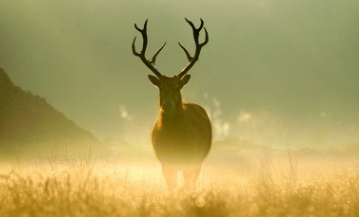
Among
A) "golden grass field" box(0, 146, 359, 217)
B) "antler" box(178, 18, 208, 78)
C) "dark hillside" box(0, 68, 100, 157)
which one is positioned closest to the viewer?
"golden grass field" box(0, 146, 359, 217)

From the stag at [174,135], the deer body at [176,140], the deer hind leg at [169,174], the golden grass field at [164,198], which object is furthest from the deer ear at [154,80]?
the golden grass field at [164,198]

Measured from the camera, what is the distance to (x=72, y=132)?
60.6 meters

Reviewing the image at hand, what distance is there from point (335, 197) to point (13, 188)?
392 centimetres

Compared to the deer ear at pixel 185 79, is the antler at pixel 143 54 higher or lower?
higher

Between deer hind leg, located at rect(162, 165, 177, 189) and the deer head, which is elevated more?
the deer head

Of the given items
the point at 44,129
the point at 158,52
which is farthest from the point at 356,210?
the point at 44,129

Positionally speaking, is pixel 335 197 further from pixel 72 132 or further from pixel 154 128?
pixel 72 132

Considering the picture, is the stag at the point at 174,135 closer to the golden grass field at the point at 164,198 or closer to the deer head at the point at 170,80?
the deer head at the point at 170,80

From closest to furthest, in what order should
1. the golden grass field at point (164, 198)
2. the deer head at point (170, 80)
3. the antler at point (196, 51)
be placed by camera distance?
the golden grass field at point (164, 198) < the deer head at point (170, 80) < the antler at point (196, 51)

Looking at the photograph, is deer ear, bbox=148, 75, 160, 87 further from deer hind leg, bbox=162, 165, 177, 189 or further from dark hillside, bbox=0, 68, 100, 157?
dark hillside, bbox=0, 68, 100, 157

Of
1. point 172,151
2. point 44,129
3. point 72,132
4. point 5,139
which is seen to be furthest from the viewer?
point 72,132

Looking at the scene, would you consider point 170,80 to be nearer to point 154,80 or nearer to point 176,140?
point 154,80

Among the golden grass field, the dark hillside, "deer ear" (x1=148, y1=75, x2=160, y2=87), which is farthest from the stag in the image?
the dark hillside

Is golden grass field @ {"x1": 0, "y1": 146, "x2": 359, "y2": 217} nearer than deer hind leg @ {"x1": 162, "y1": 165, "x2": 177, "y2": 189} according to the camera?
Yes
